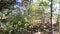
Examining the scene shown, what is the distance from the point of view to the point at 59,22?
10.7ft

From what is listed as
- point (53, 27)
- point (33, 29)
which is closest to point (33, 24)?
point (33, 29)

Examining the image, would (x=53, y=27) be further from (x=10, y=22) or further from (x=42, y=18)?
(x=10, y=22)

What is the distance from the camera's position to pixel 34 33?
3.28 m

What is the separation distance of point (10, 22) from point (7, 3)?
0.85ft

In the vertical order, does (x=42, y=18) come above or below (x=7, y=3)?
below

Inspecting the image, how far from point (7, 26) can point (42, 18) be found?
482 millimetres

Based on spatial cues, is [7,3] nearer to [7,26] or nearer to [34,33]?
[7,26]

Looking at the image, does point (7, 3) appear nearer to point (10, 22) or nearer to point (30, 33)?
point (10, 22)

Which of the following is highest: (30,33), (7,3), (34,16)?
(7,3)

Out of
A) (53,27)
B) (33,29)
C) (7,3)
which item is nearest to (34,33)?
(33,29)

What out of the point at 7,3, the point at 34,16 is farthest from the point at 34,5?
the point at 7,3

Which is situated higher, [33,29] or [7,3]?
[7,3]

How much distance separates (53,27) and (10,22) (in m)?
0.58

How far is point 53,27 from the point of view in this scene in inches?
129
